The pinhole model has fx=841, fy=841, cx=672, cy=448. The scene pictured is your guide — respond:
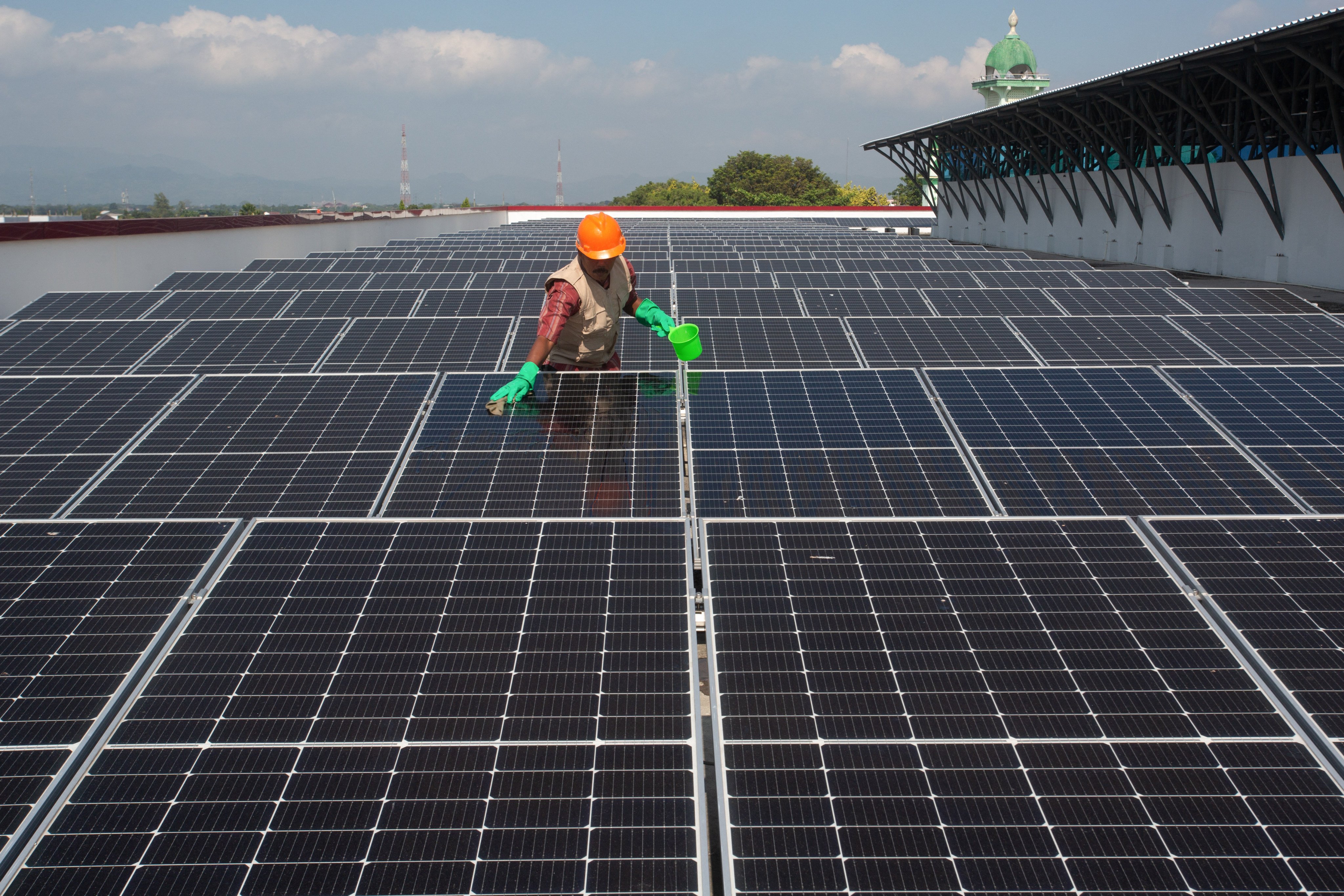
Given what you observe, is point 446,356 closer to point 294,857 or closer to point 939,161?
point 294,857

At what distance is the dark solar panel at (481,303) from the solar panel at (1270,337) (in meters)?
6.88

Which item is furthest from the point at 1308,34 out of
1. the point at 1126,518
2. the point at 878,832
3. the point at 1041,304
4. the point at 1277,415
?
the point at 878,832

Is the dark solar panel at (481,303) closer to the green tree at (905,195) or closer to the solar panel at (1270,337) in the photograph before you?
the solar panel at (1270,337)

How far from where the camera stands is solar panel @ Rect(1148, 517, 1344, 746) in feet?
15.8

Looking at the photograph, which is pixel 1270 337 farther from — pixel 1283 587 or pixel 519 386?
pixel 519 386

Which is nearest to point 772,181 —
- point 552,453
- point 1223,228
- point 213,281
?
point 1223,228

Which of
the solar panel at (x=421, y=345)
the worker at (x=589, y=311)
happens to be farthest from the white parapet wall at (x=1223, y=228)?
the solar panel at (x=421, y=345)

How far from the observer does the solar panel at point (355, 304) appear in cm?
1634

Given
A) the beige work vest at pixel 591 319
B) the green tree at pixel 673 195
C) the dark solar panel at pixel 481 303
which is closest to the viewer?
the beige work vest at pixel 591 319

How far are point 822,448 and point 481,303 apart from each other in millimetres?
10873

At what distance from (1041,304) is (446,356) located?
11265 mm

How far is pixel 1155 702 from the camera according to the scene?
4688 mm

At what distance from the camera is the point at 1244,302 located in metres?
16.8

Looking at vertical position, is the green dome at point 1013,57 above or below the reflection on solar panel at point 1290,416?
above
